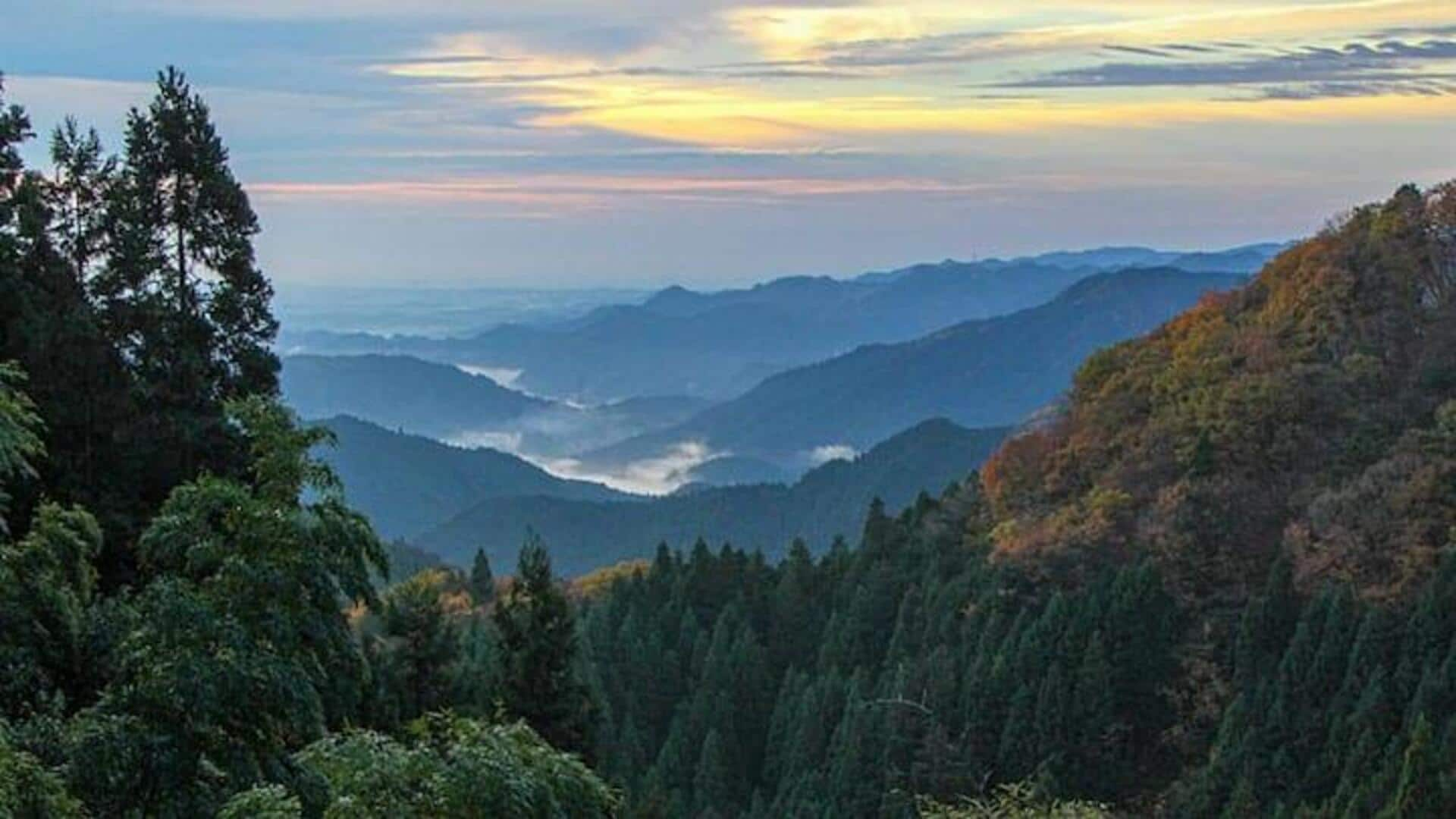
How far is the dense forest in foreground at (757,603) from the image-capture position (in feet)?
21.9

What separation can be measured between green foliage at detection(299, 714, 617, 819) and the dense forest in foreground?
2cm

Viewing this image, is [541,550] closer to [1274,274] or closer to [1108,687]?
[1108,687]

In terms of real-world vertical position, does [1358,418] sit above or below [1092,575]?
above

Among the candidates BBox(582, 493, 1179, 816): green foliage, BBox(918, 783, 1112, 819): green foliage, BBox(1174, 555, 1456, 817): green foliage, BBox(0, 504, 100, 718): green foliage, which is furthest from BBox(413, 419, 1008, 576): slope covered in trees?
BBox(0, 504, 100, 718): green foliage

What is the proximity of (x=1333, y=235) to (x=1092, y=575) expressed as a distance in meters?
16.7

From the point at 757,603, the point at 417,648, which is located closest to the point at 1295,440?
the point at 757,603

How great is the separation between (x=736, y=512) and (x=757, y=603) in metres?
87.0

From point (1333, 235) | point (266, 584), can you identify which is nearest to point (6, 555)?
point (266, 584)

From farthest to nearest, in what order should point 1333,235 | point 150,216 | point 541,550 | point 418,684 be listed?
1. point 1333,235
2. point 541,550
3. point 418,684
4. point 150,216

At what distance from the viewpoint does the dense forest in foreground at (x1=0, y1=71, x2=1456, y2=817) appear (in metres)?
6.68

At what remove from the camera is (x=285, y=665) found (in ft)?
21.9

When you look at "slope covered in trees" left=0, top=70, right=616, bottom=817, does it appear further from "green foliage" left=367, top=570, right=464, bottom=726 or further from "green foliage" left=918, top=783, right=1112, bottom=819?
"green foliage" left=367, top=570, right=464, bottom=726

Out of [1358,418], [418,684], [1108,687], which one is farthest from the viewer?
[1358,418]

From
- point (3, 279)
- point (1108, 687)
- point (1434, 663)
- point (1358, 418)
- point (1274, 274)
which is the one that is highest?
point (3, 279)
